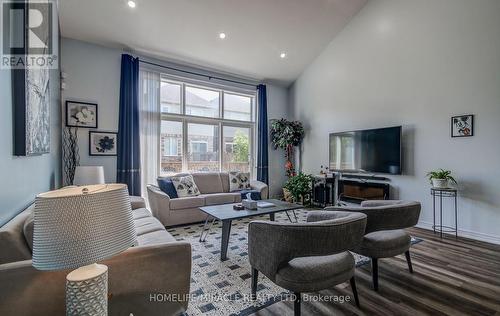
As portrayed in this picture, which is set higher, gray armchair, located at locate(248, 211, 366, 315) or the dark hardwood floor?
gray armchair, located at locate(248, 211, 366, 315)

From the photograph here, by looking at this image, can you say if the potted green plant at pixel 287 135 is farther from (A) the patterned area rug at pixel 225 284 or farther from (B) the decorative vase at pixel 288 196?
(A) the patterned area rug at pixel 225 284

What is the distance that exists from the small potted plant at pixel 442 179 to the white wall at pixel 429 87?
0.16m

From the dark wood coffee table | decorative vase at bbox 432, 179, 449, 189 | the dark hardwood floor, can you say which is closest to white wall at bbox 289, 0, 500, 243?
decorative vase at bbox 432, 179, 449, 189

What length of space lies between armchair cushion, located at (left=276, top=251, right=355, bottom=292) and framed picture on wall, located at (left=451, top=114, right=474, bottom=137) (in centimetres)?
314

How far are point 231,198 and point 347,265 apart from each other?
9.88ft

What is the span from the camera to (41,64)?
74.4 inches

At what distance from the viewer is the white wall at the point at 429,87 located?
326 centimetres

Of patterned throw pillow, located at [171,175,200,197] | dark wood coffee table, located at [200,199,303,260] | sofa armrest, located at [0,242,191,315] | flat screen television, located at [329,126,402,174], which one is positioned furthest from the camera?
patterned throw pillow, located at [171,175,200,197]

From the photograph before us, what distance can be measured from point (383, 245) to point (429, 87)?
10.3 ft

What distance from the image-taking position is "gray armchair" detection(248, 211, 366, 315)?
147cm

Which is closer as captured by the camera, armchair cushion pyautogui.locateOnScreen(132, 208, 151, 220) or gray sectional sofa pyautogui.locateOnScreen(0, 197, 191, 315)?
gray sectional sofa pyautogui.locateOnScreen(0, 197, 191, 315)

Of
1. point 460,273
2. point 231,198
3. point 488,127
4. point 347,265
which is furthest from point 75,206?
A: point 488,127

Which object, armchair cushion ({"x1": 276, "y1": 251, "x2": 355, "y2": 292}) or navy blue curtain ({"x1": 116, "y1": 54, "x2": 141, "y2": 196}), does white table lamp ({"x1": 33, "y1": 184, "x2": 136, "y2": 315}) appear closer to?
armchair cushion ({"x1": 276, "y1": 251, "x2": 355, "y2": 292})

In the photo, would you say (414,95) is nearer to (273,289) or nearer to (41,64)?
(273,289)
